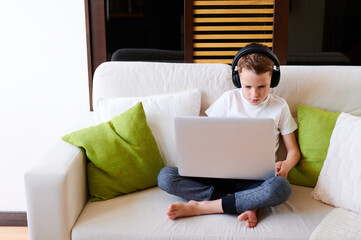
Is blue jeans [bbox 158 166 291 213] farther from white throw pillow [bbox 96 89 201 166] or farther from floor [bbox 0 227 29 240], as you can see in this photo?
floor [bbox 0 227 29 240]

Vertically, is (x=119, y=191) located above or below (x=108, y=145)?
below

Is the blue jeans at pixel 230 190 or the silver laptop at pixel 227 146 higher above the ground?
the silver laptop at pixel 227 146

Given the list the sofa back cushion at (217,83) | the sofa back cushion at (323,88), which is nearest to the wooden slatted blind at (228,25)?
the sofa back cushion at (217,83)

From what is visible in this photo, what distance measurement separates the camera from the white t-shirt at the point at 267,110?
1.81 meters

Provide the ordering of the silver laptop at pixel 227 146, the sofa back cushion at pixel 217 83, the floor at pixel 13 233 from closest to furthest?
the silver laptop at pixel 227 146 → the sofa back cushion at pixel 217 83 → the floor at pixel 13 233

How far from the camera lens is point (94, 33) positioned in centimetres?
230

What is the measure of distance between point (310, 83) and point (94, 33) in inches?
47.1

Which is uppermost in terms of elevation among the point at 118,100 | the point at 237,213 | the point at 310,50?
the point at 310,50

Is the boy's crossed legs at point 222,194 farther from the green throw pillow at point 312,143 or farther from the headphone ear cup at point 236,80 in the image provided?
the headphone ear cup at point 236,80

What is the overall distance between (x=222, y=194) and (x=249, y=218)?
0.65ft

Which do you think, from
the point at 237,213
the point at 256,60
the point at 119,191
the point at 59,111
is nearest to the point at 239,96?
the point at 256,60

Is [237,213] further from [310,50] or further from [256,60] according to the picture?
[310,50]

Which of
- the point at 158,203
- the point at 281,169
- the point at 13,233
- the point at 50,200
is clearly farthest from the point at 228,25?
the point at 13,233

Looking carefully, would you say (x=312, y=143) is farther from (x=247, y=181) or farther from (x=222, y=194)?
(x=222, y=194)
